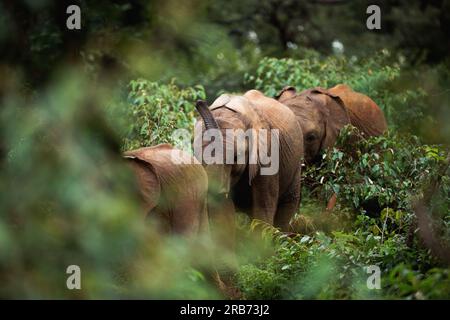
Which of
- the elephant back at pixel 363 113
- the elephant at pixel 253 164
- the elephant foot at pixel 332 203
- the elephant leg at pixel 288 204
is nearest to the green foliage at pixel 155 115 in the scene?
the elephant at pixel 253 164

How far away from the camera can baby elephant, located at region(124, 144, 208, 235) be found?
7672 millimetres

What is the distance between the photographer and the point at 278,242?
316 inches

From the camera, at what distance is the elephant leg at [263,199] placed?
31.6 feet

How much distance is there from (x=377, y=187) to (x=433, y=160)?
72 cm

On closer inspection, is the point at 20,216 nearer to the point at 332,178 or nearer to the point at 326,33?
the point at 332,178

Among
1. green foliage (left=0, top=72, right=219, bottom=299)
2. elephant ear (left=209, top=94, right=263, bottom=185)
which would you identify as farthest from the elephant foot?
green foliage (left=0, top=72, right=219, bottom=299)

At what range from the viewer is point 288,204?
1041cm

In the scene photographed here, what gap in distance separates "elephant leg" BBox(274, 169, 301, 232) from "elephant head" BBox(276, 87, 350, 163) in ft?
3.33

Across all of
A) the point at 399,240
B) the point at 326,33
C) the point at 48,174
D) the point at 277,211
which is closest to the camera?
the point at 48,174

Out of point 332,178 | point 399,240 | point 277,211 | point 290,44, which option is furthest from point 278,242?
point 290,44

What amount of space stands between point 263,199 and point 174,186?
6.17 feet

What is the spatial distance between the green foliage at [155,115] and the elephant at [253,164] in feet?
2.07

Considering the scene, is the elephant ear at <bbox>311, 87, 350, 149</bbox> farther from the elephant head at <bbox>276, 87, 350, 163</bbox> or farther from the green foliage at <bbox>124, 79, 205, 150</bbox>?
the green foliage at <bbox>124, 79, 205, 150</bbox>

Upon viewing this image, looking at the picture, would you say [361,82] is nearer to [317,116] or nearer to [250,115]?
[317,116]
